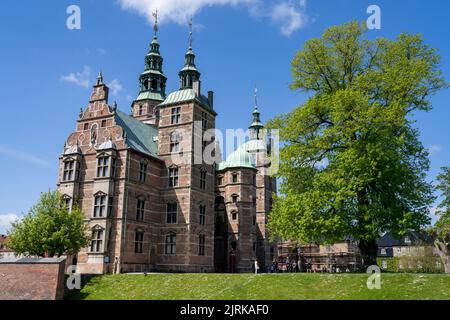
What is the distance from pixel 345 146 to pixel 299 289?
9840 mm

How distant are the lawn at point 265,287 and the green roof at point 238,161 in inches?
919

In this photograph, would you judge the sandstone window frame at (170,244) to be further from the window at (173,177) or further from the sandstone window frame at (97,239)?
the sandstone window frame at (97,239)

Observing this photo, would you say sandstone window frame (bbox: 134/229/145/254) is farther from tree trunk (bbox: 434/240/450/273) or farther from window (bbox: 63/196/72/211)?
tree trunk (bbox: 434/240/450/273)

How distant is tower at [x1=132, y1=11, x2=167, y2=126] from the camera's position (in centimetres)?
5959

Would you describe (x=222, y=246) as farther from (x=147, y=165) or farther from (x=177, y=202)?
(x=147, y=165)

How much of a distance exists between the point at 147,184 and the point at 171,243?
620cm

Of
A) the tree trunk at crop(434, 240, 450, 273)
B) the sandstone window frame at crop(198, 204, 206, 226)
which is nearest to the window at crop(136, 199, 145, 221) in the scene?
the sandstone window frame at crop(198, 204, 206, 226)

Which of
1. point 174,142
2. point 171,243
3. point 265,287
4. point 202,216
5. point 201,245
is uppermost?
point 174,142

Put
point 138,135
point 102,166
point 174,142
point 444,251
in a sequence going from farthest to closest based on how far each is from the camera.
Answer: point 138,135 → point 174,142 → point 102,166 → point 444,251

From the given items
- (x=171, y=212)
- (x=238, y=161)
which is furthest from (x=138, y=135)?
(x=238, y=161)

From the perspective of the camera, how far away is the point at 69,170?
139 ft

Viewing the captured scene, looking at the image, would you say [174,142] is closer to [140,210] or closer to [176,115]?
[176,115]

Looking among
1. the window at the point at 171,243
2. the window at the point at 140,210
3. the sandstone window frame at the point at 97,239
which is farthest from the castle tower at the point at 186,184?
the sandstone window frame at the point at 97,239

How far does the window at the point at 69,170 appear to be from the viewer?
42094 millimetres
